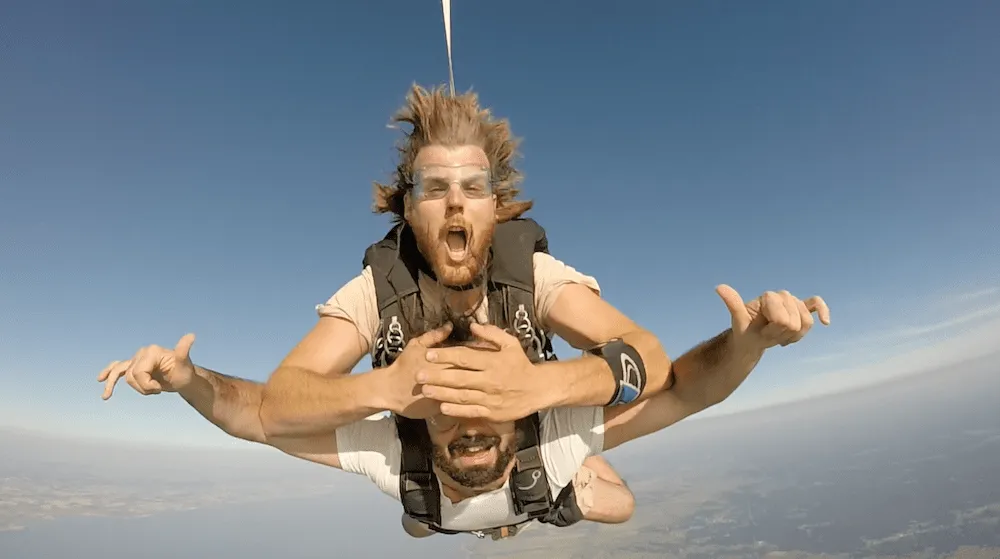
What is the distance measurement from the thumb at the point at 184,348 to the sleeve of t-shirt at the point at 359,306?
846 mm

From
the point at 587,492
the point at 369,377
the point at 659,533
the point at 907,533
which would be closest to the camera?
the point at 369,377

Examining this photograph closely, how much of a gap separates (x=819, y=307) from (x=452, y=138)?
2.27 m

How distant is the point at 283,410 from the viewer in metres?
2.54

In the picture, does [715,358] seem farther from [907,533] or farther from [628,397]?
[907,533]

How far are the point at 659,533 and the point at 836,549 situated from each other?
148 feet

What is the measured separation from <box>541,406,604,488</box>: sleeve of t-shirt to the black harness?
97 millimetres

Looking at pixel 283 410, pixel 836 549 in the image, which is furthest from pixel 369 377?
pixel 836 549

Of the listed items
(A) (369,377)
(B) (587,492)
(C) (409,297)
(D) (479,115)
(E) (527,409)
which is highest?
(D) (479,115)

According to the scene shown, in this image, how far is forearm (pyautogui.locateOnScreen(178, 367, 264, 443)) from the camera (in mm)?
2580

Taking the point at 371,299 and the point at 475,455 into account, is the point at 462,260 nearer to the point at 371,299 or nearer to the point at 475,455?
the point at 371,299

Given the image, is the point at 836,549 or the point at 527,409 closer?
the point at 527,409

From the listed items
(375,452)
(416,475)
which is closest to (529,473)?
(416,475)

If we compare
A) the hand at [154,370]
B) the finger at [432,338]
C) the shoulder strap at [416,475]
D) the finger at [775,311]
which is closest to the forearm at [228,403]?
the hand at [154,370]

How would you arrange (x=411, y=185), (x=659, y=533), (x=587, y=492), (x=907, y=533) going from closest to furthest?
(x=411, y=185)
(x=587, y=492)
(x=907, y=533)
(x=659, y=533)
